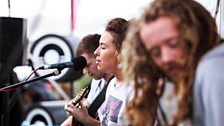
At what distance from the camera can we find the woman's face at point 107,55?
1.72 m

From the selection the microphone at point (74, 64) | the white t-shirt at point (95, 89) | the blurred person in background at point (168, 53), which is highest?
the blurred person in background at point (168, 53)

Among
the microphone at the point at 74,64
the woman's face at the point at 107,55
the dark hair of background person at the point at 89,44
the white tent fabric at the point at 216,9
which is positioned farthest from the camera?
the dark hair of background person at the point at 89,44

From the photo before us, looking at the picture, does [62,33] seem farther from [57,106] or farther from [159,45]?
[159,45]

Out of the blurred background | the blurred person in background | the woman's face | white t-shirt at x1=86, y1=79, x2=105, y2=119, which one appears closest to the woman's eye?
the blurred person in background

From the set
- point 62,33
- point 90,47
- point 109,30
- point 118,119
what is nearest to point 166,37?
point 118,119

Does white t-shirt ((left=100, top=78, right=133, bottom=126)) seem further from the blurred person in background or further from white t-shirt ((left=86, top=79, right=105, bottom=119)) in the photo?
the blurred person in background

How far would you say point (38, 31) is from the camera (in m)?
2.57

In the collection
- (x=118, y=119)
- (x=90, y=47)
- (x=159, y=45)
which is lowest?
A: (x=118, y=119)

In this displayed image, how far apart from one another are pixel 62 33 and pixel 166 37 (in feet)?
5.95

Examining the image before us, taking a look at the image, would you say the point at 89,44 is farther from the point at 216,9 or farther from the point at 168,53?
the point at 168,53

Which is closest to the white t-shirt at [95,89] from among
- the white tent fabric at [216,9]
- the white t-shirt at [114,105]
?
the white t-shirt at [114,105]

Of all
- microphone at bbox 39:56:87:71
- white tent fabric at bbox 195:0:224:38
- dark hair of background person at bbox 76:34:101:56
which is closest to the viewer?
microphone at bbox 39:56:87:71

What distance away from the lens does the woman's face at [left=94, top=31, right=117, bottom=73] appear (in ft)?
5.65

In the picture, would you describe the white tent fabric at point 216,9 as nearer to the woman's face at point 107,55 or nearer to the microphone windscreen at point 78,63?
the woman's face at point 107,55
